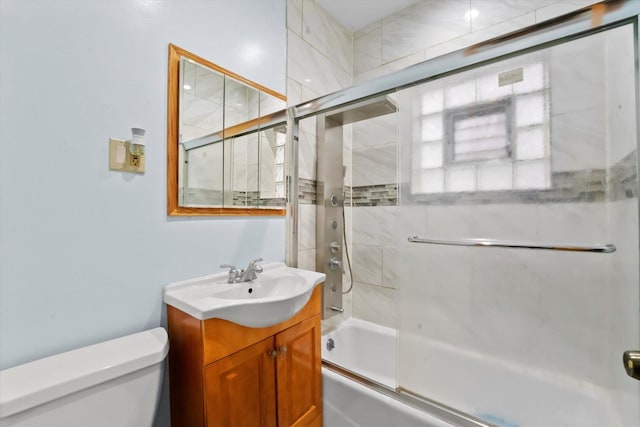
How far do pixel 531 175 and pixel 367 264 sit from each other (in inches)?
48.2

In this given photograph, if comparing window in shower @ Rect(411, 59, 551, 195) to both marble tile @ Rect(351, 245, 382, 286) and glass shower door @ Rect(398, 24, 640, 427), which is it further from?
marble tile @ Rect(351, 245, 382, 286)

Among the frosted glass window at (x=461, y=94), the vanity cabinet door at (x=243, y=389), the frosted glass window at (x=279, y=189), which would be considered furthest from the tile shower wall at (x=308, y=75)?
the frosted glass window at (x=461, y=94)

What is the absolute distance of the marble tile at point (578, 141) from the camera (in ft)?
3.63

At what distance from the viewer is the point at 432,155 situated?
4.64 feet

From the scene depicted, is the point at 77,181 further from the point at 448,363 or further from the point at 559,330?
the point at 559,330

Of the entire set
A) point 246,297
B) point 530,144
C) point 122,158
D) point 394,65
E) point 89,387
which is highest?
point 394,65

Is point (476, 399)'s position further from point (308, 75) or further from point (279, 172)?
point (308, 75)

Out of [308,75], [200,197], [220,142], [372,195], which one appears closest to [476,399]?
[372,195]

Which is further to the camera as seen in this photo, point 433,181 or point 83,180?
point 433,181

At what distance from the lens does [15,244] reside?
83 cm

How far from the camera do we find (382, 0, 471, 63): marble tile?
182cm

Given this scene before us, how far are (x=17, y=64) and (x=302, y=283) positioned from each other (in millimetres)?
1239

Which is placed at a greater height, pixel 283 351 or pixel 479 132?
pixel 479 132

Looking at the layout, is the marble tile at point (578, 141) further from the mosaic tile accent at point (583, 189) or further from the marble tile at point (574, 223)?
the marble tile at point (574, 223)
